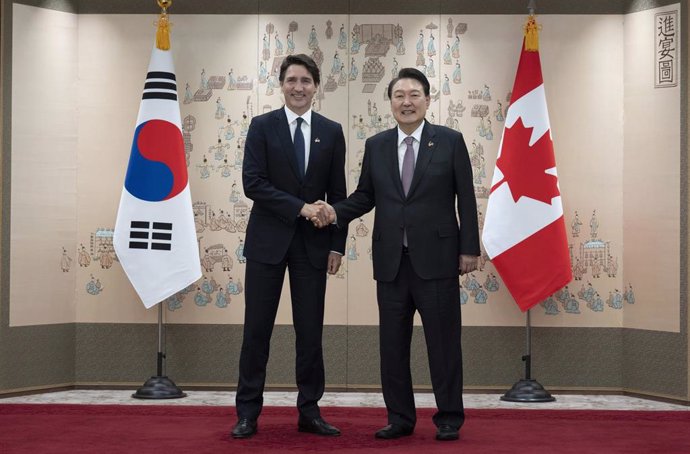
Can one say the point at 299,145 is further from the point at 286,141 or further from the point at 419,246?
the point at 419,246

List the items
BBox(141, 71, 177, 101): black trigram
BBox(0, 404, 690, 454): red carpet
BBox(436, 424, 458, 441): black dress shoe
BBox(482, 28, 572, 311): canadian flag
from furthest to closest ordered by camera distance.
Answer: BBox(141, 71, 177, 101): black trigram
BBox(482, 28, 572, 311): canadian flag
BBox(436, 424, 458, 441): black dress shoe
BBox(0, 404, 690, 454): red carpet

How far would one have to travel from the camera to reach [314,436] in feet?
14.6

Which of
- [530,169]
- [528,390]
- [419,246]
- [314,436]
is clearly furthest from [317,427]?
[530,169]

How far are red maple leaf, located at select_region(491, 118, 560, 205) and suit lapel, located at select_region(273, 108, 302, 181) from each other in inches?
76.9

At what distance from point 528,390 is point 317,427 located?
6.56 feet

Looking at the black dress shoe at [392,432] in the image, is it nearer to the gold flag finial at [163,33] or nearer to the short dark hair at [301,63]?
the short dark hair at [301,63]

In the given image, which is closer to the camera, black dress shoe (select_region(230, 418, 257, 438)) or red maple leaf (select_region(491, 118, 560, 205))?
black dress shoe (select_region(230, 418, 257, 438))

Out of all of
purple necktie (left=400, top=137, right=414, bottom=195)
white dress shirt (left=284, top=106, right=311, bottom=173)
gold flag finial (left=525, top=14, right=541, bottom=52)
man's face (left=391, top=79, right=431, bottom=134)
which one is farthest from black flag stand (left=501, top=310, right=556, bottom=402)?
white dress shirt (left=284, top=106, right=311, bottom=173)

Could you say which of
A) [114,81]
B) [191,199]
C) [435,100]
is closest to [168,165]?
[191,199]

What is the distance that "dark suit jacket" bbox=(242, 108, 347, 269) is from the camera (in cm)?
446

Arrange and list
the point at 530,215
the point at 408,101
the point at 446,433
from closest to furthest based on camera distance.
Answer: the point at 446,433, the point at 408,101, the point at 530,215

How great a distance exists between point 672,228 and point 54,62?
4.07 metres

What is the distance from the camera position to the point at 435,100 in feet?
21.0

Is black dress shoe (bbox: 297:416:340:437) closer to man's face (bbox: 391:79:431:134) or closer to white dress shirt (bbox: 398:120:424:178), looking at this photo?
white dress shirt (bbox: 398:120:424:178)
